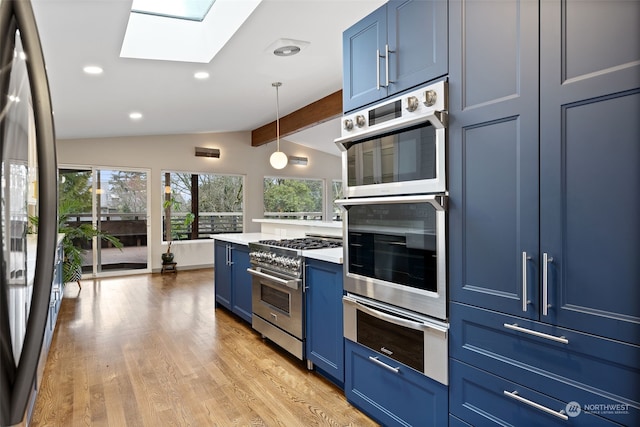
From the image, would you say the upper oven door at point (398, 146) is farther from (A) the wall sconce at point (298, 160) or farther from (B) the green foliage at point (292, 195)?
(A) the wall sconce at point (298, 160)

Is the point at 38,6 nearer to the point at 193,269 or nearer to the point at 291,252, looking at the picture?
the point at 291,252

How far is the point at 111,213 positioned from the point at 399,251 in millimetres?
6461

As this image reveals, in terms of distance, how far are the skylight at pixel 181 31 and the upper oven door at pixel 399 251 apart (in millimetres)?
1737

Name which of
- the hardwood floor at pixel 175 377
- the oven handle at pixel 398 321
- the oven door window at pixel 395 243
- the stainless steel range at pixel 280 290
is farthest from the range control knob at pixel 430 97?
the hardwood floor at pixel 175 377

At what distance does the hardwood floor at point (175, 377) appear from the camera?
87.7 inches

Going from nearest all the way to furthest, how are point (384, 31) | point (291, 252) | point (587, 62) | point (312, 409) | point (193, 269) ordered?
point (587, 62) < point (384, 31) < point (312, 409) < point (291, 252) < point (193, 269)

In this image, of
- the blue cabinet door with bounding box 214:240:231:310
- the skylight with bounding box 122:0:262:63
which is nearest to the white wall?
the blue cabinet door with bounding box 214:240:231:310

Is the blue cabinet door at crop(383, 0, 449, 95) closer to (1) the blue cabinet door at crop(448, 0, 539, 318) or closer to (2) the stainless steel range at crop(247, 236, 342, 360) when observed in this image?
(1) the blue cabinet door at crop(448, 0, 539, 318)

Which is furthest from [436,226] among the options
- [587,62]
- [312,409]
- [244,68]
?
[244,68]

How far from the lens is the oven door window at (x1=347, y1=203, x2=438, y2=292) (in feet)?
5.82

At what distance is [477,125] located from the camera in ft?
5.12

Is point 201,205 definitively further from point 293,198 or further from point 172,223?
point 293,198

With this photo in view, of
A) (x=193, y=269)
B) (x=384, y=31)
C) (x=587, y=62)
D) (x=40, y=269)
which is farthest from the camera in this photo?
(x=193, y=269)

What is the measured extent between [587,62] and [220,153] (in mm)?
7375
